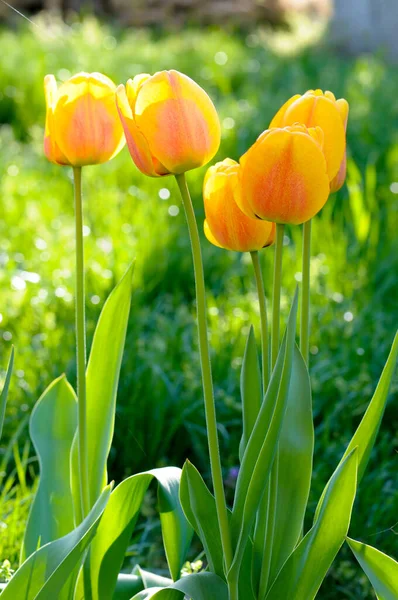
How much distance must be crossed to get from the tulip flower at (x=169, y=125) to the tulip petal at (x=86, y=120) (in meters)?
0.10

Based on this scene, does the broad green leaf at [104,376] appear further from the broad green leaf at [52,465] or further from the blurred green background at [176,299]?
the blurred green background at [176,299]

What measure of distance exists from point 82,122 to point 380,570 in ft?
1.79

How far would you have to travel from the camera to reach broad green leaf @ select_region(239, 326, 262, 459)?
0.98 meters

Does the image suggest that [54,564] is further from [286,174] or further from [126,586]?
[286,174]

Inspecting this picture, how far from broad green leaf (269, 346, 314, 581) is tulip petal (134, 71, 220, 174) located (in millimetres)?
249

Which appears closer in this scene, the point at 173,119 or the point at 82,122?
the point at 173,119

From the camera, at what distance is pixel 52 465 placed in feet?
3.64

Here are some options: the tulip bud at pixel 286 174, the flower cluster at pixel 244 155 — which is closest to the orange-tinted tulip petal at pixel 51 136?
the flower cluster at pixel 244 155

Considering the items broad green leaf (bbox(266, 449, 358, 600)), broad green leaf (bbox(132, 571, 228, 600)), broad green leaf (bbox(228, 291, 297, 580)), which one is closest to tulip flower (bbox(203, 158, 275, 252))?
broad green leaf (bbox(228, 291, 297, 580))

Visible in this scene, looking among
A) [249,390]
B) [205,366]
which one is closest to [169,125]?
[205,366]

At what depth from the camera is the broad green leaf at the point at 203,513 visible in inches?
35.6

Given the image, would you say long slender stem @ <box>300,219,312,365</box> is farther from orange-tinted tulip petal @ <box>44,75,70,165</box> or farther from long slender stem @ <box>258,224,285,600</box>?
orange-tinted tulip petal @ <box>44,75,70,165</box>

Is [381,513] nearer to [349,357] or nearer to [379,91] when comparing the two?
[349,357]

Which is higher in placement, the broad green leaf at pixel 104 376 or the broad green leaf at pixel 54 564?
the broad green leaf at pixel 104 376
